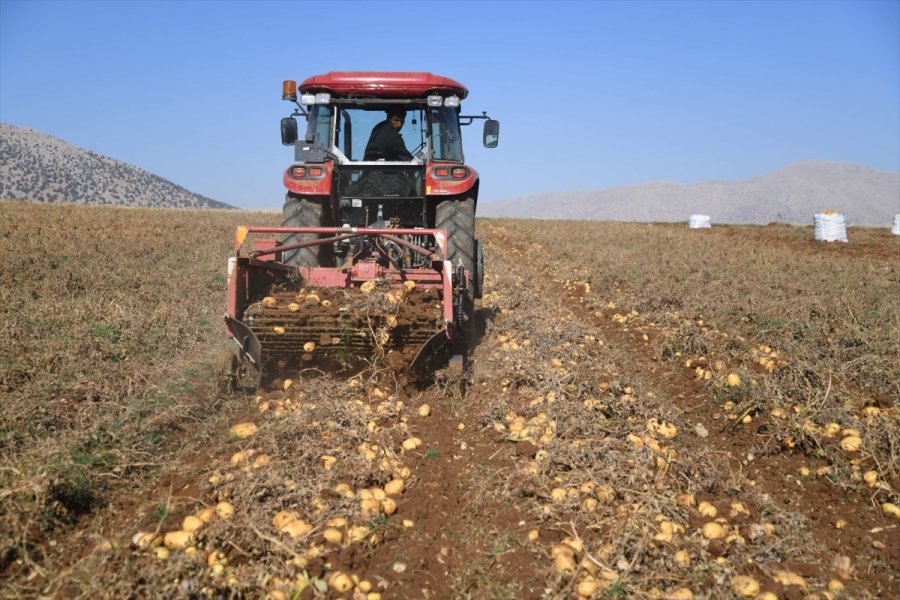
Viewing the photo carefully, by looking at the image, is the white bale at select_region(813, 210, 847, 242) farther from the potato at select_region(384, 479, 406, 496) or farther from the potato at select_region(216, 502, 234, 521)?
the potato at select_region(216, 502, 234, 521)

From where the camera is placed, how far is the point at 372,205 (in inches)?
289

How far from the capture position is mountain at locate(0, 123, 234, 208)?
4593 cm

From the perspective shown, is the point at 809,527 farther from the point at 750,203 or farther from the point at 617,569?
the point at 750,203

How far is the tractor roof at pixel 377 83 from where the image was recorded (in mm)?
7000

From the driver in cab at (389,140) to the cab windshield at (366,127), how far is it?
0.08 meters

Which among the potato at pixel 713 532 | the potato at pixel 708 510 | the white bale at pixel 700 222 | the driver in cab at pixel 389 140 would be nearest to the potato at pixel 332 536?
the potato at pixel 713 532

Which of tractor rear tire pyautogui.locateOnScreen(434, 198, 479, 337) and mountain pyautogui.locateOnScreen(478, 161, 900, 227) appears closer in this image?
tractor rear tire pyautogui.locateOnScreen(434, 198, 479, 337)

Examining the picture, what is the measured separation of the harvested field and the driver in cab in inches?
86.3

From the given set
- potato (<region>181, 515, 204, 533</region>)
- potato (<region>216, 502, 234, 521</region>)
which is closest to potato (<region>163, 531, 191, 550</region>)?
potato (<region>181, 515, 204, 533</region>)

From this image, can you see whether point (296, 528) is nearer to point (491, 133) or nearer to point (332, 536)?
point (332, 536)

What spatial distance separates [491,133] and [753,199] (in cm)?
8657

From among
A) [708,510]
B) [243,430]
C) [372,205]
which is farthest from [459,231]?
[708,510]

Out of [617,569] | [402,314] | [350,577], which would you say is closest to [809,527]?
[617,569]

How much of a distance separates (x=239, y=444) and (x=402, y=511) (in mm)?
1164
